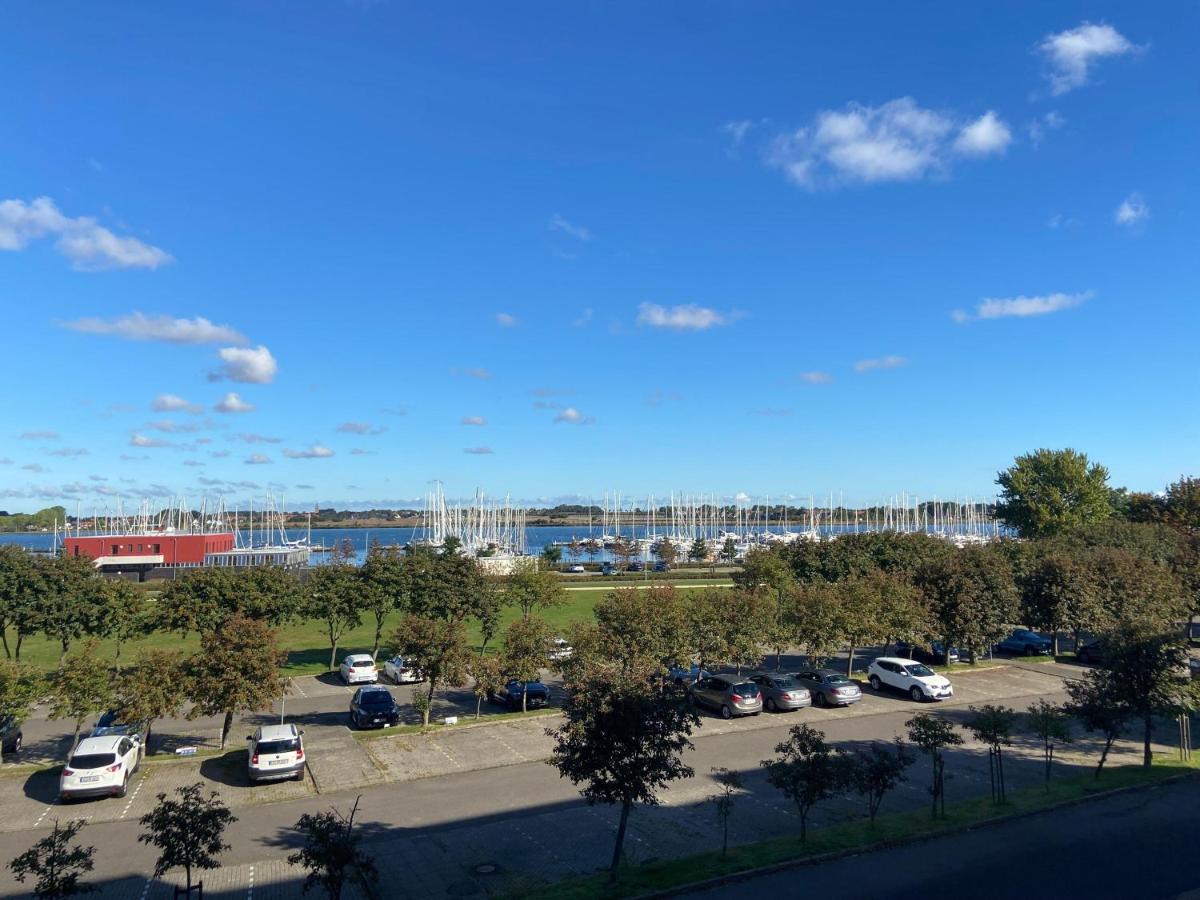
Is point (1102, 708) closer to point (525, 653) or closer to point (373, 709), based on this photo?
point (525, 653)

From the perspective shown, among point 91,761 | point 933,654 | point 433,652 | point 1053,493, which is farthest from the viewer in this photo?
point 1053,493

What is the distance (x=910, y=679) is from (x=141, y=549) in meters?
83.1

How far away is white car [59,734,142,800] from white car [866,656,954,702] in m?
27.7

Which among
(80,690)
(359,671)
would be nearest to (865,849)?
(80,690)

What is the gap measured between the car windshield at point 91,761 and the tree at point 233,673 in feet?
9.47

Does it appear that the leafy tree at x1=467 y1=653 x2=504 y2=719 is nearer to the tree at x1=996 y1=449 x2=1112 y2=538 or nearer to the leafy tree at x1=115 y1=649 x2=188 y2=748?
the leafy tree at x1=115 y1=649 x2=188 y2=748

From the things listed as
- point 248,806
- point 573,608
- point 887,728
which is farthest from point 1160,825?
point 573,608

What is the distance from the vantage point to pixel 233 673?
22.8 meters

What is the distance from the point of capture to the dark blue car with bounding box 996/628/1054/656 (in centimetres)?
4134

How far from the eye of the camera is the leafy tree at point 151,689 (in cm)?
2177

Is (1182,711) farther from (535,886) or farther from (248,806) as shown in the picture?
(248,806)

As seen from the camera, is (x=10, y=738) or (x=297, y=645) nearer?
(x=10, y=738)

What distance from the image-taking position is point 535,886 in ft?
45.5

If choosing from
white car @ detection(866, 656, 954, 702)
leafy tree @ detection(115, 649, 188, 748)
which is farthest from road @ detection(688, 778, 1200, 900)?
leafy tree @ detection(115, 649, 188, 748)
